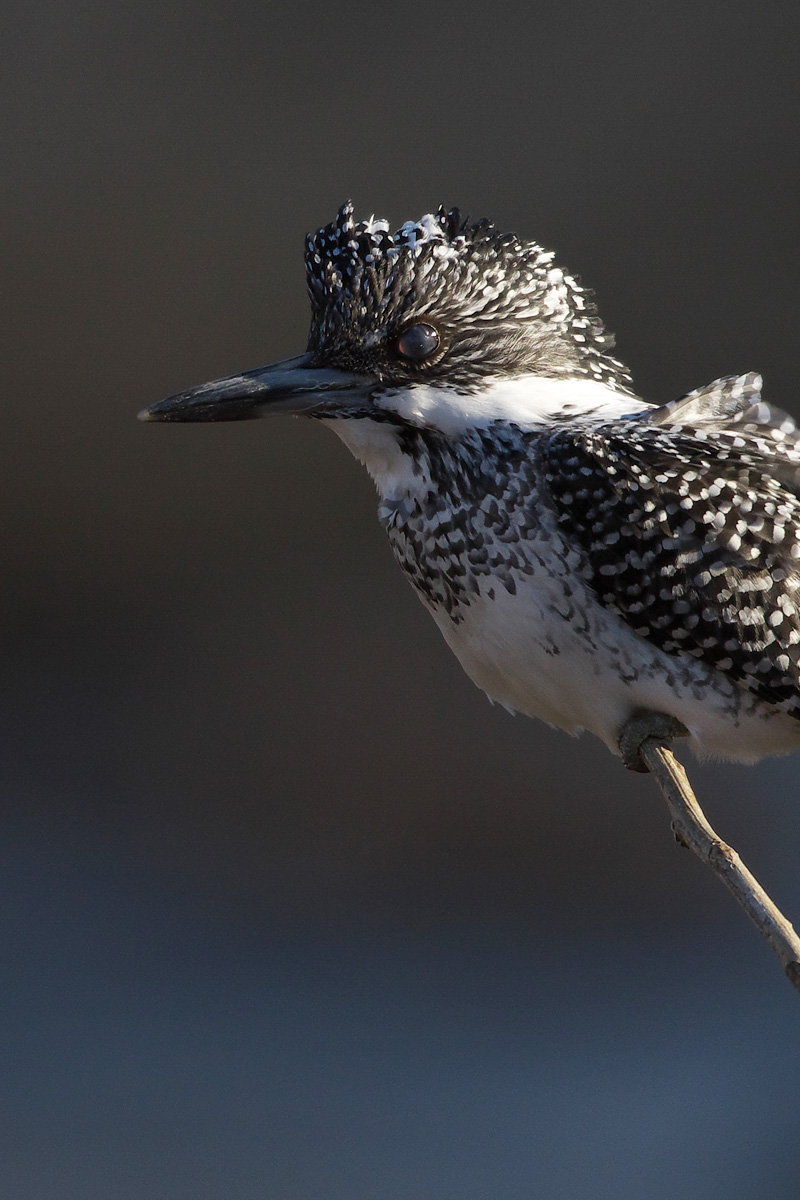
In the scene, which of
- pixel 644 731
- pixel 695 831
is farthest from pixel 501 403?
pixel 695 831

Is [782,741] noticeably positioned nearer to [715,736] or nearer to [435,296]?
[715,736]

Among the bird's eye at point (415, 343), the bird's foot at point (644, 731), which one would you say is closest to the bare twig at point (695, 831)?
the bird's foot at point (644, 731)

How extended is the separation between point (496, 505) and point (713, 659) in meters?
0.30

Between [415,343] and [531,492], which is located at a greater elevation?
[415,343]

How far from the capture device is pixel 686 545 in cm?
146

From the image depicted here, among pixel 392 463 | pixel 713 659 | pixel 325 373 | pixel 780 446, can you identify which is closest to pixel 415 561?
pixel 392 463

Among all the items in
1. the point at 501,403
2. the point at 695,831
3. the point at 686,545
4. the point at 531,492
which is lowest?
the point at 695,831

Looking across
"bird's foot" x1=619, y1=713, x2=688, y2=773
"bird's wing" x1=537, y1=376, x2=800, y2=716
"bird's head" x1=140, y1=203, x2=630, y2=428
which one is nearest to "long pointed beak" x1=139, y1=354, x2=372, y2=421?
"bird's head" x1=140, y1=203, x2=630, y2=428

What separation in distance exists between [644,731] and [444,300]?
1.78ft

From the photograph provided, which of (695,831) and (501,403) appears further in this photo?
(501,403)

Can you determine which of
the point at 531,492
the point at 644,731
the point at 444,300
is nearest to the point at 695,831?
the point at 644,731

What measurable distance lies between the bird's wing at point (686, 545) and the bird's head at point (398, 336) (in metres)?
0.13

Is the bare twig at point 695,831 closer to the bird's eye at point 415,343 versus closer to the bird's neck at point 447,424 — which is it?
the bird's neck at point 447,424

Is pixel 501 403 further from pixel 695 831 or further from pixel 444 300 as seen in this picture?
pixel 695 831
